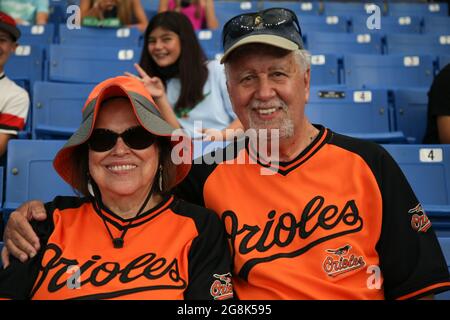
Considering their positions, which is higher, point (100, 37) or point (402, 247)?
point (100, 37)

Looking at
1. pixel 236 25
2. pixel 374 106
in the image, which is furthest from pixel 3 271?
pixel 374 106

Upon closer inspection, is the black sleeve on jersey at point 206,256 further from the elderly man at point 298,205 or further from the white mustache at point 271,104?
the white mustache at point 271,104

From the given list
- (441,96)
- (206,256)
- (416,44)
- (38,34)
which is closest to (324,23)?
(416,44)

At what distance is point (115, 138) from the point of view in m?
1.54

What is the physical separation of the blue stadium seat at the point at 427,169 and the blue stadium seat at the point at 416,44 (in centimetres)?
274

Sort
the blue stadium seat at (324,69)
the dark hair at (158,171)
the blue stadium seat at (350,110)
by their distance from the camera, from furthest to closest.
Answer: the blue stadium seat at (324,69)
the blue stadium seat at (350,110)
the dark hair at (158,171)

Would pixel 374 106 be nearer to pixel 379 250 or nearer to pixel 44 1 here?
pixel 379 250

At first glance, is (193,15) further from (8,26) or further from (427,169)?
(427,169)

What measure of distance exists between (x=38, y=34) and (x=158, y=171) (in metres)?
3.44

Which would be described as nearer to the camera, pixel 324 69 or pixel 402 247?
pixel 402 247

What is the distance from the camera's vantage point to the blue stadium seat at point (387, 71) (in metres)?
4.09

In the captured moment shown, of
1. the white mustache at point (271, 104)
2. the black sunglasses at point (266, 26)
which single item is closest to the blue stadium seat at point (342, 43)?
the black sunglasses at point (266, 26)

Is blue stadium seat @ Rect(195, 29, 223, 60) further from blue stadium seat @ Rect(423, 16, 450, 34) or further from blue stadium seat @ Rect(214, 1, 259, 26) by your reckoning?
blue stadium seat @ Rect(423, 16, 450, 34)
